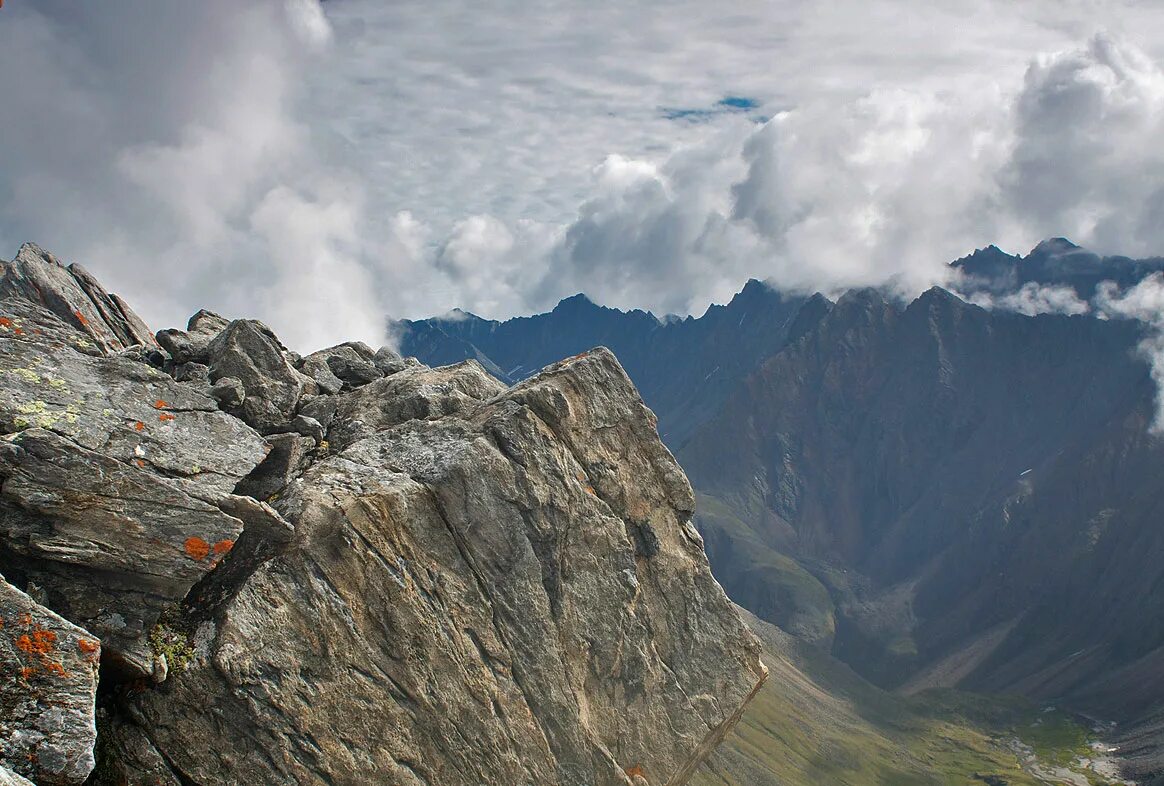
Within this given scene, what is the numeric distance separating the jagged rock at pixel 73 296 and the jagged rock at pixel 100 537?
16.7 meters

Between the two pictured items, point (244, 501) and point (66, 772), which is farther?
Answer: point (244, 501)

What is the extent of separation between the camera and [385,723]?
23938 millimetres

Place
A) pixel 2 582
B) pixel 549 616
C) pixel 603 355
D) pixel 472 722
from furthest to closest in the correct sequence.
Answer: pixel 603 355, pixel 549 616, pixel 472 722, pixel 2 582

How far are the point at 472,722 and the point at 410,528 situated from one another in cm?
663

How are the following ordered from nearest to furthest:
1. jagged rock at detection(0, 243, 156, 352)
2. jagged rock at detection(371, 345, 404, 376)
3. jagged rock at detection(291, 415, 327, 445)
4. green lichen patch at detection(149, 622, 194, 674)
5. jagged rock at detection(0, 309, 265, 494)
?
green lichen patch at detection(149, 622, 194, 674), jagged rock at detection(0, 309, 265, 494), jagged rock at detection(291, 415, 327, 445), jagged rock at detection(0, 243, 156, 352), jagged rock at detection(371, 345, 404, 376)

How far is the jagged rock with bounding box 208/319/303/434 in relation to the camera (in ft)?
97.3

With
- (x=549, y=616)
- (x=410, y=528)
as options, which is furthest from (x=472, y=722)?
(x=410, y=528)

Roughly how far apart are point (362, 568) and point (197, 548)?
5.08 meters

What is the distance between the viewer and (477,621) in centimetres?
2673

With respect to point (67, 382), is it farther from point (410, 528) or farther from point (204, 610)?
point (410, 528)

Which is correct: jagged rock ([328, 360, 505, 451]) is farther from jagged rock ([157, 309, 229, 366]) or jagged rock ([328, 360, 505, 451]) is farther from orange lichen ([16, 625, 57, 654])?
orange lichen ([16, 625, 57, 654])

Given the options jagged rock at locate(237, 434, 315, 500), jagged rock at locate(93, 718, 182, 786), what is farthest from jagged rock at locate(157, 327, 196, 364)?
jagged rock at locate(93, 718, 182, 786)

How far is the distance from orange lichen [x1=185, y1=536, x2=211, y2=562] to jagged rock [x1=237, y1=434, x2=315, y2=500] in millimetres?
3787

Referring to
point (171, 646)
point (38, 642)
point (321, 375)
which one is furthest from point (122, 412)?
point (321, 375)
